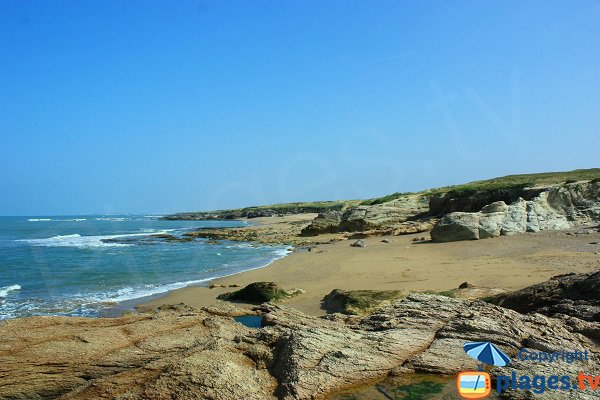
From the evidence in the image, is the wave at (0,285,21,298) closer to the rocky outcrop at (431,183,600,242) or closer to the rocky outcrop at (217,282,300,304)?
the rocky outcrop at (217,282,300,304)

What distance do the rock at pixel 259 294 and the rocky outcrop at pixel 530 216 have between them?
50.7 ft

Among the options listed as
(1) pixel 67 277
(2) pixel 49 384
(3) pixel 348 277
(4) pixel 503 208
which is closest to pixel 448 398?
(2) pixel 49 384

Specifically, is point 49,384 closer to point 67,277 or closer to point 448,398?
point 448,398

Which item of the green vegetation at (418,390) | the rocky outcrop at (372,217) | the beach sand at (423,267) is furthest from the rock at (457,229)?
the green vegetation at (418,390)

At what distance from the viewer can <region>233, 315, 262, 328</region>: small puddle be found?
8398 mm

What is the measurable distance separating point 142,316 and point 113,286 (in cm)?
1314

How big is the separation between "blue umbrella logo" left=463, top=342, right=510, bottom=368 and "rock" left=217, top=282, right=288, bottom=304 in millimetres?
8453

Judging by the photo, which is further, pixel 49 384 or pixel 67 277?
pixel 67 277

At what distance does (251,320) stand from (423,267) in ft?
36.4

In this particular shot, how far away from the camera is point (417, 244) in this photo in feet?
86.4

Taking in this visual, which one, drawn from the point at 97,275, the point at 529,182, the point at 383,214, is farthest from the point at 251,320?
the point at 529,182

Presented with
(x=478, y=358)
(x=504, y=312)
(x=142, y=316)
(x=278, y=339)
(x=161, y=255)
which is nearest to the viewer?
(x=478, y=358)

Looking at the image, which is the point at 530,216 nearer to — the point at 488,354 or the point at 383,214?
the point at 383,214

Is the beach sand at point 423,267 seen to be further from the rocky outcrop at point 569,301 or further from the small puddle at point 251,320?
the rocky outcrop at point 569,301
